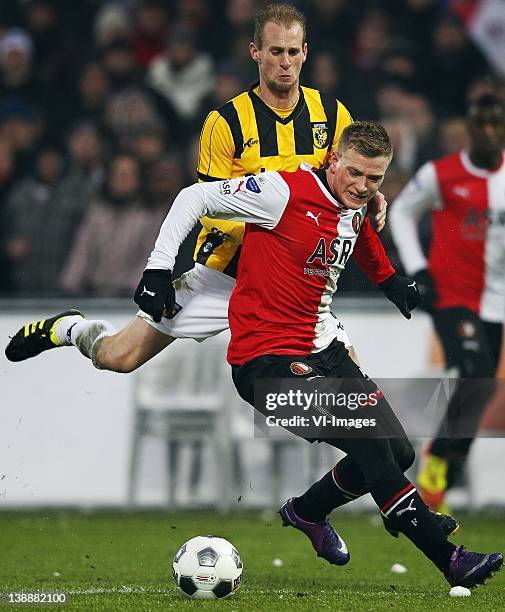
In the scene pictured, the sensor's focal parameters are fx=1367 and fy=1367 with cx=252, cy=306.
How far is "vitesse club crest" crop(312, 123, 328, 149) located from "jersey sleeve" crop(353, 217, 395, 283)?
1.46 feet

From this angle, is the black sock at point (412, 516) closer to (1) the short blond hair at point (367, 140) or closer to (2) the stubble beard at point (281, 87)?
(1) the short blond hair at point (367, 140)

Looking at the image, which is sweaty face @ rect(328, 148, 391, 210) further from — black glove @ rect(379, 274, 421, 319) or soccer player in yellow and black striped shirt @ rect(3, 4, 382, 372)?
black glove @ rect(379, 274, 421, 319)

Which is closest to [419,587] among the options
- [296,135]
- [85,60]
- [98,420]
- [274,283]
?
[274,283]

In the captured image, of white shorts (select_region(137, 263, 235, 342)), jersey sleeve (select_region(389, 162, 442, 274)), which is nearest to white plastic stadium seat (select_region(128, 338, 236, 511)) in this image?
jersey sleeve (select_region(389, 162, 442, 274))

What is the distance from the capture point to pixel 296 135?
662 cm

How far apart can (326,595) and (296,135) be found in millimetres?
2187

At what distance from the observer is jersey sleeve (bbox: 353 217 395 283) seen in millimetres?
6520

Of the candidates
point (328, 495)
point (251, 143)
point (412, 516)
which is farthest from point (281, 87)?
point (412, 516)

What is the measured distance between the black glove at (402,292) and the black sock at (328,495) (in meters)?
0.80

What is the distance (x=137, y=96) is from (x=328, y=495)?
269 inches

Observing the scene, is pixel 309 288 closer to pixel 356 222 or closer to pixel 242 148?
pixel 356 222

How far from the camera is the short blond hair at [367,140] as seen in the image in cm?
586

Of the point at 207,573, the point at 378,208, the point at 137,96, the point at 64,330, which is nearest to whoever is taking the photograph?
the point at 207,573

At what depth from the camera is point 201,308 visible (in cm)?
681
